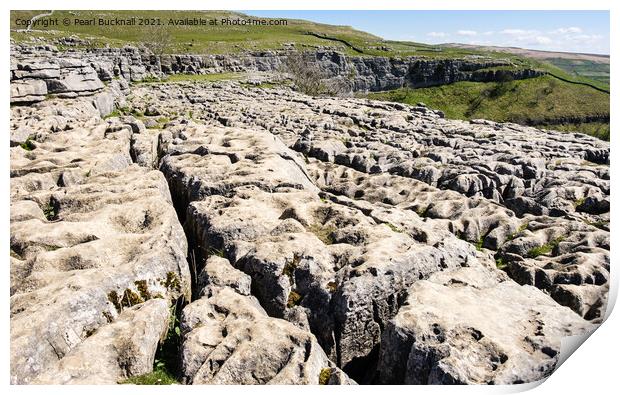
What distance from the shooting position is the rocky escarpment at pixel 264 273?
41.9 feet

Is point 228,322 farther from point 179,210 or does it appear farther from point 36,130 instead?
point 36,130

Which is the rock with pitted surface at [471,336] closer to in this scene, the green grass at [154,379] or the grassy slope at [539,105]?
the green grass at [154,379]

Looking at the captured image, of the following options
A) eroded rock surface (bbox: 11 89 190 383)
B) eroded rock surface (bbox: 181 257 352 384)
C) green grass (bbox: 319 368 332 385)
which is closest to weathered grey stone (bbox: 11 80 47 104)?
eroded rock surface (bbox: 11 89 190 383)

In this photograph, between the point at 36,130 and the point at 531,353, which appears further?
the point at 36,130

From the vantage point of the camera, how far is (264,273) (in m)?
17.1

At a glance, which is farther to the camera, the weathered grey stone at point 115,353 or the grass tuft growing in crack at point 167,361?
the grass tuft growing in crack at point 167,361

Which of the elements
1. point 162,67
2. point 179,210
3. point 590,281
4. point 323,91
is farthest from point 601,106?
point 179,210

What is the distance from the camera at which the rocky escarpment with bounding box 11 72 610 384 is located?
1278 cm

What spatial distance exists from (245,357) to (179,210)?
54.3 ft

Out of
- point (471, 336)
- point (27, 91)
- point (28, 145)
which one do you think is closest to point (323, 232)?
point (471, 336)

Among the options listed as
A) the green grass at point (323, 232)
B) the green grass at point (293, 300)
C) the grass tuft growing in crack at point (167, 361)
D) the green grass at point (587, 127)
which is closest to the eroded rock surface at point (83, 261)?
the grass tuft growing in crack at point (167, 361)

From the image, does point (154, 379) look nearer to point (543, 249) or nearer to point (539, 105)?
point (543, 249)

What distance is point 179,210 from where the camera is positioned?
27.2 meters
